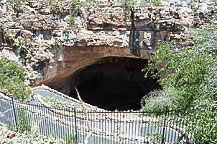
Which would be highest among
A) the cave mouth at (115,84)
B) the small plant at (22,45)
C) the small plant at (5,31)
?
the small plant at (5,31)

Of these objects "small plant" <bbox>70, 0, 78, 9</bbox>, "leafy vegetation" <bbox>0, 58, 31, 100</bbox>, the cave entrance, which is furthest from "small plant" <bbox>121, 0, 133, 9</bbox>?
"leafy vegetation" <bbox>0, 58, 31, 100</bbox>

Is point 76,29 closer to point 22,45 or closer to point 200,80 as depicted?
point 22,45

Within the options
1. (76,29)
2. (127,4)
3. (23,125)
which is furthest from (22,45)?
(23,125)

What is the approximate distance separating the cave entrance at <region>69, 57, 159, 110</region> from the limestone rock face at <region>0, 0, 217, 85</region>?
6780mm

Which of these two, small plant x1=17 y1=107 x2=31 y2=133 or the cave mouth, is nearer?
small plant x1=17 y1=107 x2=31 y2=133

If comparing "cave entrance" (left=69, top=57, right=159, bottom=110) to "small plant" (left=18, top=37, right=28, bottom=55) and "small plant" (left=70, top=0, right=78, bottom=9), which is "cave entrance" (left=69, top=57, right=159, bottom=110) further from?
"small plant" (left=70, top=0, right=78, bottom=9)

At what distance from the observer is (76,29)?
1348 centimetres

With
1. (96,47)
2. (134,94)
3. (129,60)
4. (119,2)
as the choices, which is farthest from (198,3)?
(134,94)

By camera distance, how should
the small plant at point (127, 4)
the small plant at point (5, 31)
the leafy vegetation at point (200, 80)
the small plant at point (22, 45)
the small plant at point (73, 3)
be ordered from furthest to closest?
1. the small plant at point (73, 3)
2. the small plant at point (22, 45)
3. the small plant at point (127, 4)
4. the small plant at point (5, 31)
5. the leafy vegetation at point (200, 80)

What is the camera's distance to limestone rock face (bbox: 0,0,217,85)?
12438mm

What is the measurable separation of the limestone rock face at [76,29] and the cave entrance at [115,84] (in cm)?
678

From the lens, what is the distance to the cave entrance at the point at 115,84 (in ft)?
69.4

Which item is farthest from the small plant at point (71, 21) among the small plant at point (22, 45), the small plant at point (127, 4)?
the small plant at point (127, 4)

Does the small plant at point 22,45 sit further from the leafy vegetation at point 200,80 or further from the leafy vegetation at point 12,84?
the leafy vegetation at point 200,80
